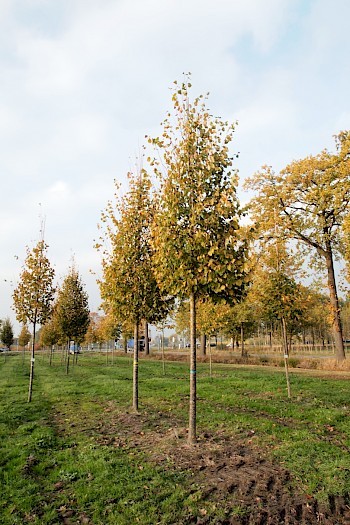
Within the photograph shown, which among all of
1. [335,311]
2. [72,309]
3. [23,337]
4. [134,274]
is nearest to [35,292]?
[134,274]

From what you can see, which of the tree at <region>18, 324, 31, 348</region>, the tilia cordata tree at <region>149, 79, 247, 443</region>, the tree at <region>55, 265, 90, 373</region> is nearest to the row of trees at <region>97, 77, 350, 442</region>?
the tilia cordata tree at <region>149, 79, 247, 443</region>

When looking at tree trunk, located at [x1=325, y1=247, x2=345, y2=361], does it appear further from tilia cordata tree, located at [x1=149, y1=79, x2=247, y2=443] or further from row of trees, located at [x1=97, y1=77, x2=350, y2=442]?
tilia cordata tree, located at [x1=149, y1=79, x2=247, y2=443]

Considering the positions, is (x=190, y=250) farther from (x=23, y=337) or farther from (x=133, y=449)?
(x=23, y=337)

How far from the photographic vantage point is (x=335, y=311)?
22.4m

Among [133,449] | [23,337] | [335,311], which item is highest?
[335,311]

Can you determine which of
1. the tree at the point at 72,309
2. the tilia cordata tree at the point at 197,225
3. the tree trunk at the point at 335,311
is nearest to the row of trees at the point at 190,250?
the tilia cordata tree at the point at 197,225

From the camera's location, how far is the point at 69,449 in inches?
277

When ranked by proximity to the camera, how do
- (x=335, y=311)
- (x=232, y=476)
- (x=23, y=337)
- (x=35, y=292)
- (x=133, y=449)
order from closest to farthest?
1. (x=232, y=476)
2. (x=133, y=449)
3. (x=35, y=292)
4. (x=335, y=311)
5. (x=23, y=337)

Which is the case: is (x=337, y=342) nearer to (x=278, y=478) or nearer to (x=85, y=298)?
(x=85, y=298)

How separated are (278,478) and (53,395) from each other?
10652 millimetres

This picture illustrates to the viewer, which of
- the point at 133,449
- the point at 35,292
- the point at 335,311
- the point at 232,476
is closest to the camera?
the point at 232,476

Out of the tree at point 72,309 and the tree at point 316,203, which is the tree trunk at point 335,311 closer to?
the tree at point 316,203

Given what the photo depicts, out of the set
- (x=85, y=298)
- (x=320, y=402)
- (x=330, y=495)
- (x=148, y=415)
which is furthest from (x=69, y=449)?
(x=85, y=298)

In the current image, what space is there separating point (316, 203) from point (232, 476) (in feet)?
68.7
